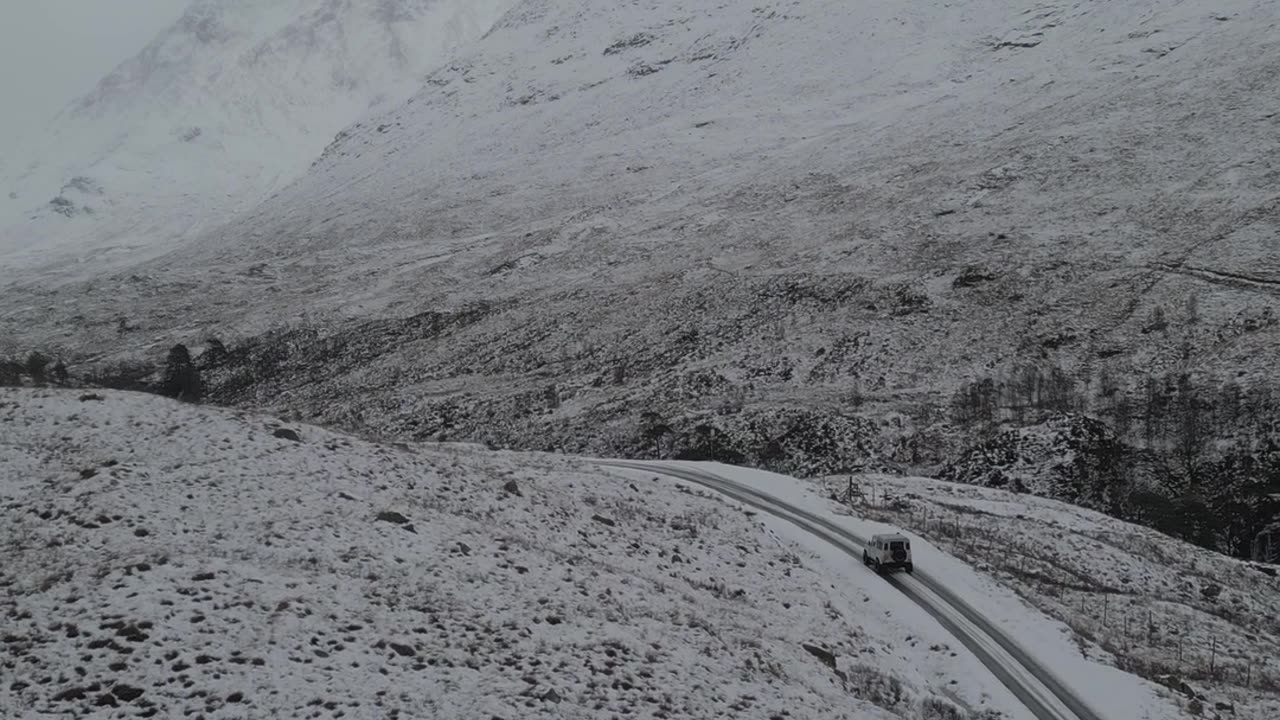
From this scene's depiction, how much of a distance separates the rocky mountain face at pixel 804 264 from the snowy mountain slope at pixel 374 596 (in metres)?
36.3

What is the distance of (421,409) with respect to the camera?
70.9 m

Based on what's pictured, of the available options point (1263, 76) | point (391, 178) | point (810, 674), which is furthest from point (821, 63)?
point (810, 674)

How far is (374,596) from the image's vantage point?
13977 millimetres

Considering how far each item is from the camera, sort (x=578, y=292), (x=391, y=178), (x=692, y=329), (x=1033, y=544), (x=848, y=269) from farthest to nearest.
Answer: (x=391, y=178)
(x=578, y=292)
(x=848, y=269)
(x=692, y=329)
(x=1033, y=544)

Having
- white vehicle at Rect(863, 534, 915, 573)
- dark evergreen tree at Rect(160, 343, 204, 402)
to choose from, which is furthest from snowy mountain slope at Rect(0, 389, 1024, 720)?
dark evergreen tree at Rect(160, 343, 204, 402)

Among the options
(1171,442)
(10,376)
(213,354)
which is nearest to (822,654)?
(1171,442)

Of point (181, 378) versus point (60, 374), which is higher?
point (60, 374)

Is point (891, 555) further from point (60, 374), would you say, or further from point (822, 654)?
point (60, 374)

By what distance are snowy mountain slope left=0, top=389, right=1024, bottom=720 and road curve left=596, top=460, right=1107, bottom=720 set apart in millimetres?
707

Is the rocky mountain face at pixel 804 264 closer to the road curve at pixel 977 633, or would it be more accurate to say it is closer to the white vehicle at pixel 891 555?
the road curve at pixel 977 633

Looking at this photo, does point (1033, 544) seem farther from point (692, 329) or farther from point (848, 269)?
point (848, 269)

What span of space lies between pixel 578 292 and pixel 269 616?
84.3 meters

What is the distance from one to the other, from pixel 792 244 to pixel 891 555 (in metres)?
76.7

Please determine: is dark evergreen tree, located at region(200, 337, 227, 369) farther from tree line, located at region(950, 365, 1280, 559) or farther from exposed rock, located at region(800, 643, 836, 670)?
exposed rock, located at region(800, 643, 836, 670)
